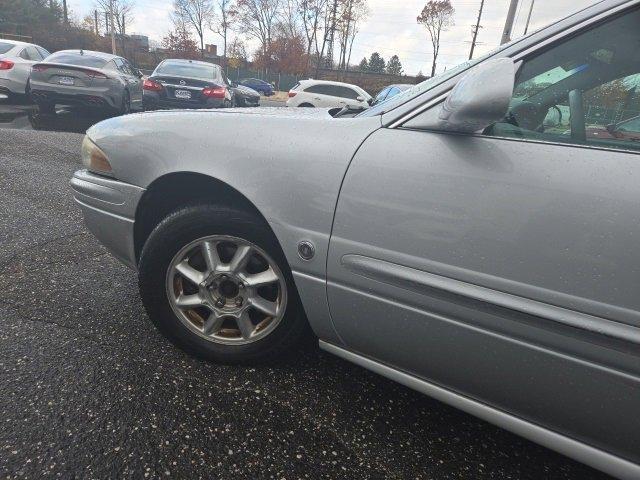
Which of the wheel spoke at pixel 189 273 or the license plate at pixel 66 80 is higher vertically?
the license plate at pixel 66 80

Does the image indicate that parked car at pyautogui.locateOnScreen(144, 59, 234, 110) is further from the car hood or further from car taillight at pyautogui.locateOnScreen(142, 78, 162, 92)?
the car hood

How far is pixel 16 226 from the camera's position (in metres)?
3.09

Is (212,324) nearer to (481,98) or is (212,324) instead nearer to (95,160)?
(95,160)

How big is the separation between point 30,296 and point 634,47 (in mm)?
2774

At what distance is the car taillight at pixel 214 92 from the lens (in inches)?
325

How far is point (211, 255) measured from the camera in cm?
171

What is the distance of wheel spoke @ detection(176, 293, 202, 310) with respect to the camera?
70.1 inches

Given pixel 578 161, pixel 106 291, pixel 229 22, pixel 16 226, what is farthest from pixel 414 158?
pixel 229 22

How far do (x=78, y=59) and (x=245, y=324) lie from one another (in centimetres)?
869

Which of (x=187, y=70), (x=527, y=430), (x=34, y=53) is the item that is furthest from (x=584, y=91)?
(x=34, y=53)

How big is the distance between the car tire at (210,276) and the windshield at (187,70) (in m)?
7.75

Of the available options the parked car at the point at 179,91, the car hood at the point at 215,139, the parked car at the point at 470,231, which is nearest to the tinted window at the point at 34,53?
the parked car at the point at 179,91

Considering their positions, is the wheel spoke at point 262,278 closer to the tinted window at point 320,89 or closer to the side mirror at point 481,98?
the side mirror at point 481,98

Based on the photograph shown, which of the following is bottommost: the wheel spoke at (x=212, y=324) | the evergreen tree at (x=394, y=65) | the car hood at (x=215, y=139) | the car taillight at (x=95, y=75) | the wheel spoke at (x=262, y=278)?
the wheel spoke at (x=212, y=324)
